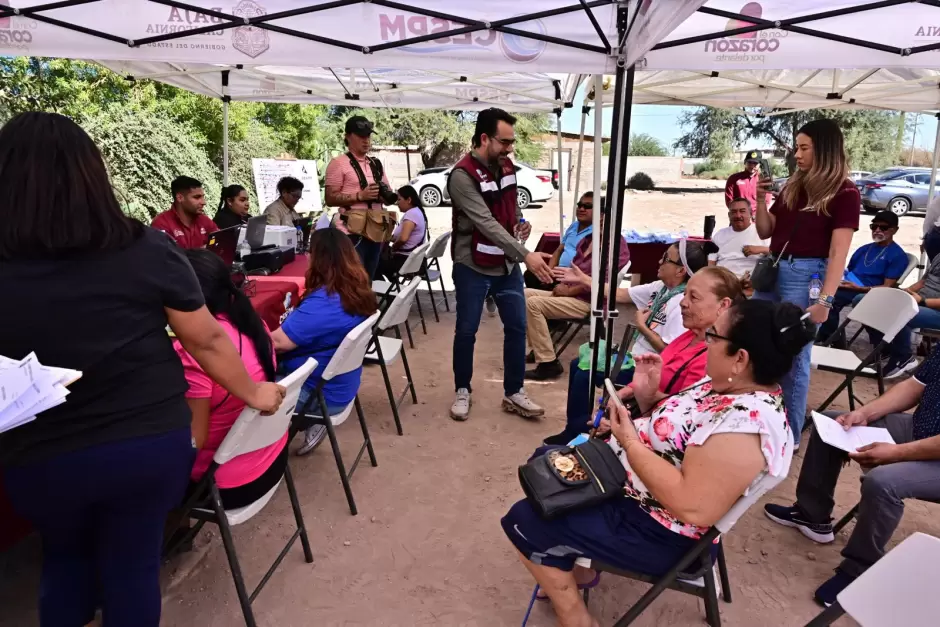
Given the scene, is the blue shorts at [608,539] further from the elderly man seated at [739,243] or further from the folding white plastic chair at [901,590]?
the elderly man seated at [739,243]

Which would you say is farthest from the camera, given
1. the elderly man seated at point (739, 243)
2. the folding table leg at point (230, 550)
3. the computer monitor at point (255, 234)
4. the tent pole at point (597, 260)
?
the elderly man seated at point (739, 243)

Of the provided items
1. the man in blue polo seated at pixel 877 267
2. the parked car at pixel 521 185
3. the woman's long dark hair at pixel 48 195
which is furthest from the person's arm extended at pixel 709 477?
the parked car at pixel 521 185

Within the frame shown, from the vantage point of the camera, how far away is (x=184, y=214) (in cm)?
460

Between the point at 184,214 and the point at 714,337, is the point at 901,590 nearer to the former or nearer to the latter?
the point at 714,337

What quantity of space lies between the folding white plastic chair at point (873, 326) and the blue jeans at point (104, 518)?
338 cm

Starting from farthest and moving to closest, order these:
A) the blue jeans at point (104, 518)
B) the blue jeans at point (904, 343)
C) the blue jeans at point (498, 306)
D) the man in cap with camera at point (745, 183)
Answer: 1. the man in cap with camera at point (745, 183)
2. the blue jeans at point (904, 343)
3. the blue jeans at point (498, 306)
4. the blue jeans at point (104, 518)

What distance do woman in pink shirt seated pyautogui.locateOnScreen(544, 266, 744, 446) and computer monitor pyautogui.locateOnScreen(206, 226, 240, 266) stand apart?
223 centimetres

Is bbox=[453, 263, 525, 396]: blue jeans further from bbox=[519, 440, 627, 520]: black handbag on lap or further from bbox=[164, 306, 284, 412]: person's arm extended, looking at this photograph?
bbox=[164, 306, 284, 412]: person's arm extended

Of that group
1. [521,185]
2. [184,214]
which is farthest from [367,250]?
[521,185]

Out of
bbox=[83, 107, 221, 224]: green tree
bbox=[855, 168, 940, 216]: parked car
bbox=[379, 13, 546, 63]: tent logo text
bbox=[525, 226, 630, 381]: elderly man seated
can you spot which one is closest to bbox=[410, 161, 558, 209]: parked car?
bbox=[83, 107, 221, 224]: green tree

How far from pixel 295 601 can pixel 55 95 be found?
9396mm

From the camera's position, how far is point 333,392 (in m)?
2.83

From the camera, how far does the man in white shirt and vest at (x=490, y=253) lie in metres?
3.38

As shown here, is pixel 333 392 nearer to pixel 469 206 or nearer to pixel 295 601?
pixel 295 601
